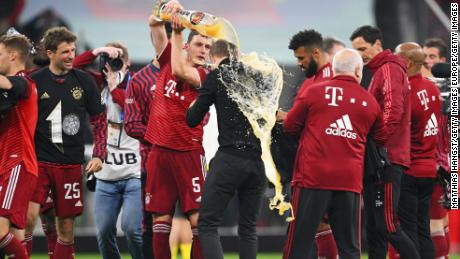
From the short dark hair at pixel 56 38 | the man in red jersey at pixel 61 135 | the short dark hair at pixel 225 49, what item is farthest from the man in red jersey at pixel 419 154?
the short dark hair at pixel 56 38

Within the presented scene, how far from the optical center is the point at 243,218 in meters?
7.52

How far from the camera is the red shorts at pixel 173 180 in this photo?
784 centimetres

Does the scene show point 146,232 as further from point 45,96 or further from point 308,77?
point 308,77

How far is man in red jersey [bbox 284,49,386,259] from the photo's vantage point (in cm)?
722

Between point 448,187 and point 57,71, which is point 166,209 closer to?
point 57,71

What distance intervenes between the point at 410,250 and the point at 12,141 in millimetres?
3373

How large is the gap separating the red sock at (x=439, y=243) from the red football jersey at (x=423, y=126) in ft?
3.23

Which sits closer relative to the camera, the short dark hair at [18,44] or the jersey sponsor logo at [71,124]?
the short dark hair at [18,44]

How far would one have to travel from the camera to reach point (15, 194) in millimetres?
7316

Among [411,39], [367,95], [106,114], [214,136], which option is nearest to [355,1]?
[411,39]

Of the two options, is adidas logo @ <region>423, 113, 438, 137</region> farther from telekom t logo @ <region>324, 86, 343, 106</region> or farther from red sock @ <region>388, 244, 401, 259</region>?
telekom t logo @ <region>324, 86, 343, 106</region>

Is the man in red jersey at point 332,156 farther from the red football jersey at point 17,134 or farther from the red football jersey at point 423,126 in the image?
the red football jersey at point 17,134

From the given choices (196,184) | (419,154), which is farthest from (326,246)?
(196,184)

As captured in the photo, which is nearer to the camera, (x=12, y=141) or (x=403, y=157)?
(x=12, y=141)
